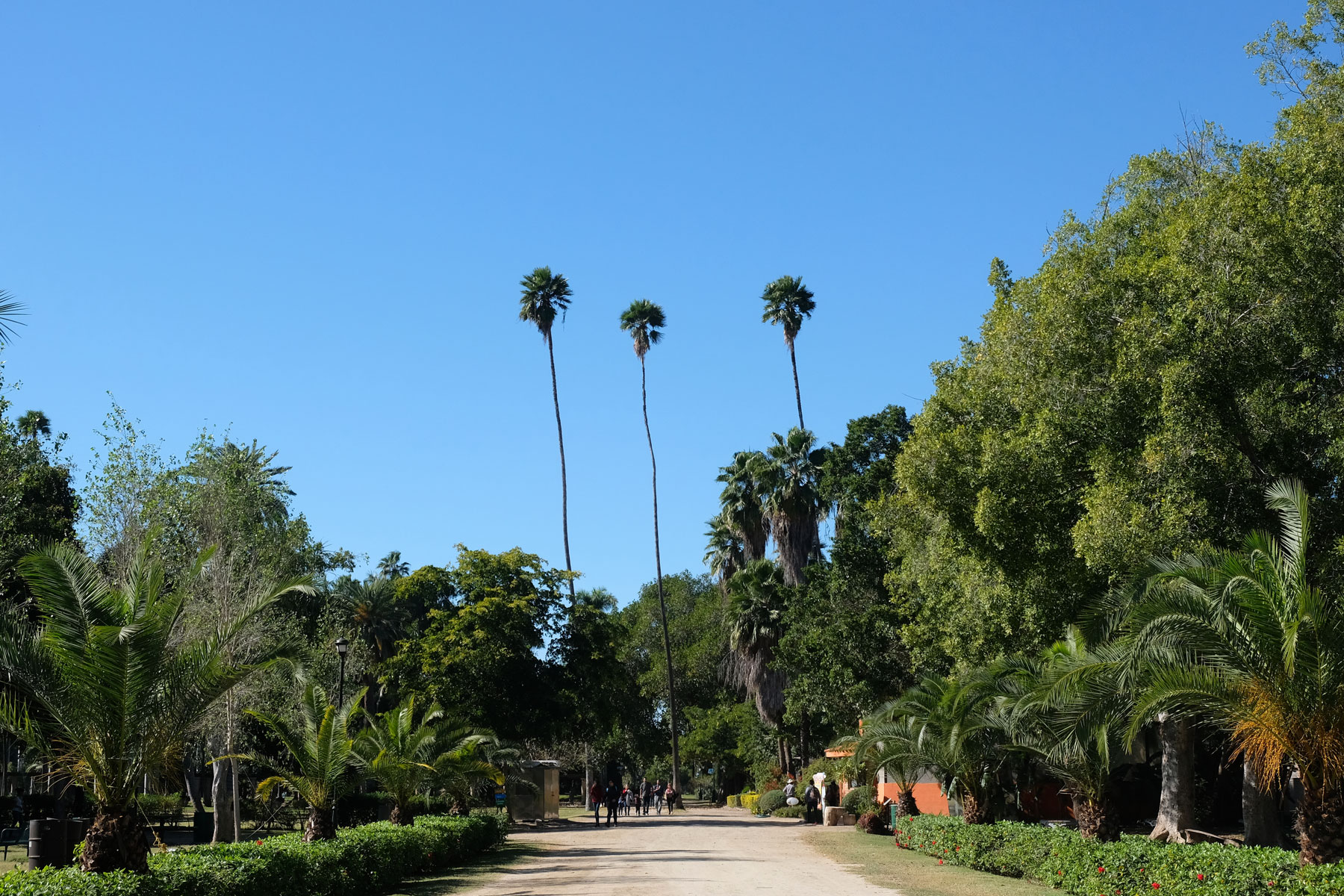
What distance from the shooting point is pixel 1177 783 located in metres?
18.9

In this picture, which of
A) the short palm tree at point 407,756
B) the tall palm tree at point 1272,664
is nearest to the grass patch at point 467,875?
the short palm tree at point 407,756

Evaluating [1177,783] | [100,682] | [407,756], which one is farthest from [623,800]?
[100,682]

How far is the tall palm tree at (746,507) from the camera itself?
51.8 metres

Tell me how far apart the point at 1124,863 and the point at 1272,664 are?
416 cm

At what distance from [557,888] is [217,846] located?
5.39 meters

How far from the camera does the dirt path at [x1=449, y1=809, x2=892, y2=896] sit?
54.3 ft

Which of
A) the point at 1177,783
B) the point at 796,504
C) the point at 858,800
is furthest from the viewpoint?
the point at 796,504

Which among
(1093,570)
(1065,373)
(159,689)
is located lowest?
(159,689)

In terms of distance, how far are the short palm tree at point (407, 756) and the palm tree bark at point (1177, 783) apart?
537 inches

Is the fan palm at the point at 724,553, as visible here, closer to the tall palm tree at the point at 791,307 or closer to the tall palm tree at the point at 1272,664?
the tall palm tree at the point at 791,307

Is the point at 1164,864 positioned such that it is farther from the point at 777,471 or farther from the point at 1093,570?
the point at 777,471

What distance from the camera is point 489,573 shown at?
4159 cm

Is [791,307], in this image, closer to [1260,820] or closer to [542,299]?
[542,299]

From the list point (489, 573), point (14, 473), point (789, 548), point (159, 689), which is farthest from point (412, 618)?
point (159, 689)
